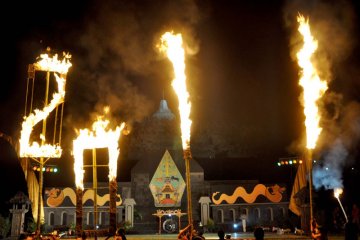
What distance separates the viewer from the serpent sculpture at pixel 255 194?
37.0m

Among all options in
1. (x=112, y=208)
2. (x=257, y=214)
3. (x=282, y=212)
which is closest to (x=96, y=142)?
(x=112, y=208)

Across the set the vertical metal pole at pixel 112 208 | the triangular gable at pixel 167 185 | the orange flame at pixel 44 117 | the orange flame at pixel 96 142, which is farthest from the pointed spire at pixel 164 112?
the vertical metal pole at pixel 112 208

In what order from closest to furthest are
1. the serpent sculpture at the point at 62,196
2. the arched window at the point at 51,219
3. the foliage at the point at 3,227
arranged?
the foliage at the point at 3,227 → the arched window at the point at 51,219 → the serpent sculpture at the point at 62,196

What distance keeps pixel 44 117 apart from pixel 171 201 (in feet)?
68.3

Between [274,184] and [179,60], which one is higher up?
[179,60]

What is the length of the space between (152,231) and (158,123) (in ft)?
49.2

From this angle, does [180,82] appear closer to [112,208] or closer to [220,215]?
[112,208]

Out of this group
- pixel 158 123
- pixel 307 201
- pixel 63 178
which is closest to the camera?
pixel 307 201

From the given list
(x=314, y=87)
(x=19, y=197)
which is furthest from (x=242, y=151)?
(x=314, y=87)

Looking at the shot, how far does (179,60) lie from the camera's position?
16531 mm

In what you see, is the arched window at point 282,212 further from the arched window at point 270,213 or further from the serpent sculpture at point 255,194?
the serpent sculpture at point 255,194

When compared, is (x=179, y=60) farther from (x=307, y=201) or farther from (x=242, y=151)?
(x=242, y=151)

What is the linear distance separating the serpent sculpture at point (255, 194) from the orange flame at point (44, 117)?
72.2ft

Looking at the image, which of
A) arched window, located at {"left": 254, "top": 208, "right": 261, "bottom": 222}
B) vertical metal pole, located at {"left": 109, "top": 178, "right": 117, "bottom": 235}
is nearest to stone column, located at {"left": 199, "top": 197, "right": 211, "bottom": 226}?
arched window, located at {"left": 254, "top": 208, "right": 261, "bottom": 222}
